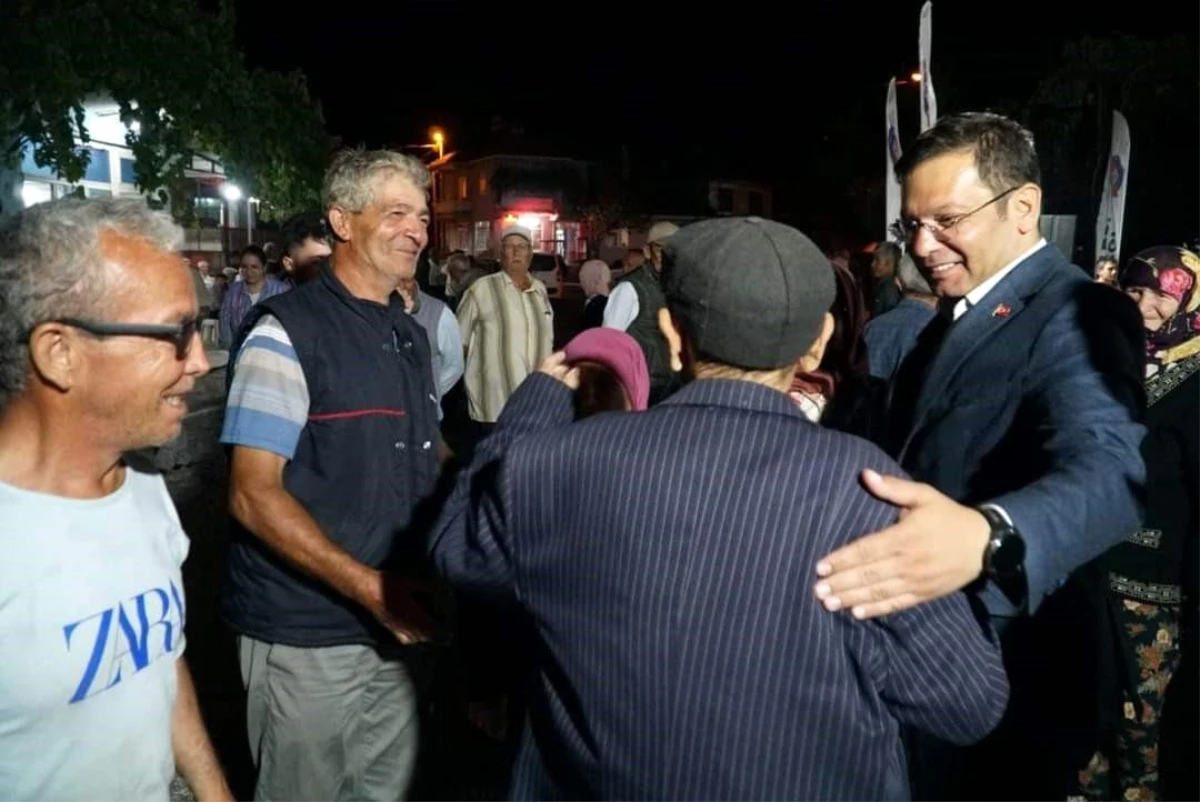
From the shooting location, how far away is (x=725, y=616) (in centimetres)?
151

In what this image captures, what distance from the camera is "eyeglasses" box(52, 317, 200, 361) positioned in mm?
1736

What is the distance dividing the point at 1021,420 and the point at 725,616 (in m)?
1.09

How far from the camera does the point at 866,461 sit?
58.8 inches

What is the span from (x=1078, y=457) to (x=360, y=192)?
2205 millimetres

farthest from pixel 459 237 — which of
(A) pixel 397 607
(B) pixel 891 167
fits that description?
(A) pixel 397 607

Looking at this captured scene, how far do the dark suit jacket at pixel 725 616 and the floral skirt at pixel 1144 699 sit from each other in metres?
2.93

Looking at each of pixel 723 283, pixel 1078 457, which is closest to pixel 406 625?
pixel 723 283

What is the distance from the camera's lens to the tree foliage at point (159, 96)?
7.39m

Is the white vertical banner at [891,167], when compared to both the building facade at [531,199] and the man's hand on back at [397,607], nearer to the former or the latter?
the man's hand on back at [397,607]

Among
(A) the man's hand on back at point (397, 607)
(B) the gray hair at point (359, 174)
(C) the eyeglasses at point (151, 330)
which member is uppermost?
(B) the gray hair at point (359, 174)

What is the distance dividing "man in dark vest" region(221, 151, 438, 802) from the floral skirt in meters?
2.97

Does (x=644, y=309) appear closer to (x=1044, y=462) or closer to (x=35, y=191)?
(x=1044, y=462)

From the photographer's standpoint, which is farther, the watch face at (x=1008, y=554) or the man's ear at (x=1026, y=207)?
the man's ear at (x=1026, y=207)

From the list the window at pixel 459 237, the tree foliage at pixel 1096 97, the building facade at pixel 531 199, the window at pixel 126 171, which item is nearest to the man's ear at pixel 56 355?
the window at pixel 126 171
